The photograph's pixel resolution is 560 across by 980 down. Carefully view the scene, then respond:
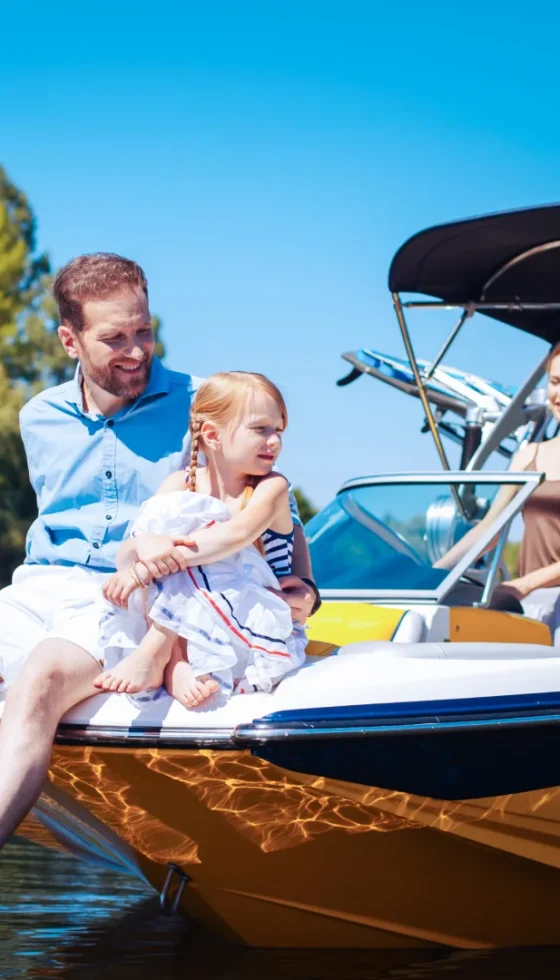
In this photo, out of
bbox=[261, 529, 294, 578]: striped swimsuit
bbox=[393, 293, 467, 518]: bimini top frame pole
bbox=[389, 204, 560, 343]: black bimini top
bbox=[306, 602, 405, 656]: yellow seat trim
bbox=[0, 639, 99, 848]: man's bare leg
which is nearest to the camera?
bbox=[0, 639, 99, 848]: man's bare leg

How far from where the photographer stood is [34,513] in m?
26.5

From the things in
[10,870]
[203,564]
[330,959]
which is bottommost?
[10,870]

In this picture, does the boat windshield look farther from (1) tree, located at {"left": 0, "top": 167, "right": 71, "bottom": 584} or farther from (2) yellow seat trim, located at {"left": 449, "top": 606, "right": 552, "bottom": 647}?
(1) tree, located at {"left": 0, "top": 167, "right": 71, "bottom": 584}

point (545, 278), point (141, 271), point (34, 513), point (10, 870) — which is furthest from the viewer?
point (34, 513)

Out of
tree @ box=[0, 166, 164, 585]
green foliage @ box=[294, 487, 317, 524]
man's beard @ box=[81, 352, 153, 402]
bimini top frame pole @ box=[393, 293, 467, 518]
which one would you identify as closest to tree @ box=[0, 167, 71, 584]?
tree @ box=[0, 166, 164, 585]

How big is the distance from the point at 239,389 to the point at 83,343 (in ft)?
1.77

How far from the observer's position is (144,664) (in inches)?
106

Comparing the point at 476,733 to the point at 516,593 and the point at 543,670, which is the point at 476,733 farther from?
the point at 516,593

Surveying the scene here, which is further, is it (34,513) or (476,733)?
(34,513)

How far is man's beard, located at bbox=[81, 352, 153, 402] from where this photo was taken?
318 centimetres

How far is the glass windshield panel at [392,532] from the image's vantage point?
4207 millimetres

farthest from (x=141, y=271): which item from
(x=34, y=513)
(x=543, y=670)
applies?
(x=34, y=513)

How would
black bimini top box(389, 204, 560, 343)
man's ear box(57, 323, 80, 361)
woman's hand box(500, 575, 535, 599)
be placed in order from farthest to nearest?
black bimini top box(389, 204, 560, 343) < woman's hand box(500, 575, 535, 599) < man's ear box(57, 323, 80, 361)

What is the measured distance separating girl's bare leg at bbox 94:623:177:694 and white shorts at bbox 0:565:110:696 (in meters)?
0.11
